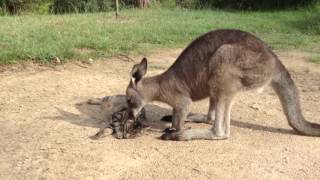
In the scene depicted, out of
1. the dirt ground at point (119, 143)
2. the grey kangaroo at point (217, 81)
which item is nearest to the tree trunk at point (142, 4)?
the dirt ground at point (119, 143)

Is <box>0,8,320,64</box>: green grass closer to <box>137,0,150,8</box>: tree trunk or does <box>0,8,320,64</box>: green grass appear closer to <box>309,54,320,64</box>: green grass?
<box>309,54,320,64</box>: green grass

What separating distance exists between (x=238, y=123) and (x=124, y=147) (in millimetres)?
1330

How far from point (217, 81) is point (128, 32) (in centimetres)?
465

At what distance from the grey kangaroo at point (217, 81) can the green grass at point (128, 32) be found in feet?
8.09

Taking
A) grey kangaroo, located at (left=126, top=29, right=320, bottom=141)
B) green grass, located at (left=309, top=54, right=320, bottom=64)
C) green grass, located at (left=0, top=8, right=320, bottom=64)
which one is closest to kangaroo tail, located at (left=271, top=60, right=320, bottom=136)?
grey kangaroo, located at (left=126, top=29, right=320, bottom=141)

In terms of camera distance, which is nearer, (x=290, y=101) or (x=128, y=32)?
(x=290, y=101)

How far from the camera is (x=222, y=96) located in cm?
490

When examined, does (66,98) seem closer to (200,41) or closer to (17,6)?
(200,41)

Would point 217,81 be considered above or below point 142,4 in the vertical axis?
above

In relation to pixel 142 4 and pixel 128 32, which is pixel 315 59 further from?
pixel 142 4

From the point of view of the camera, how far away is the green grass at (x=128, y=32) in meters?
7.66

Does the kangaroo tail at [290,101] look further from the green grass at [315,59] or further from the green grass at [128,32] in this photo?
the green grass at [128,32]

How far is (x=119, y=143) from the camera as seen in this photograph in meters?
4.87

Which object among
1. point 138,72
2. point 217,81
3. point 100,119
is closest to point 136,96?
point 138,72
